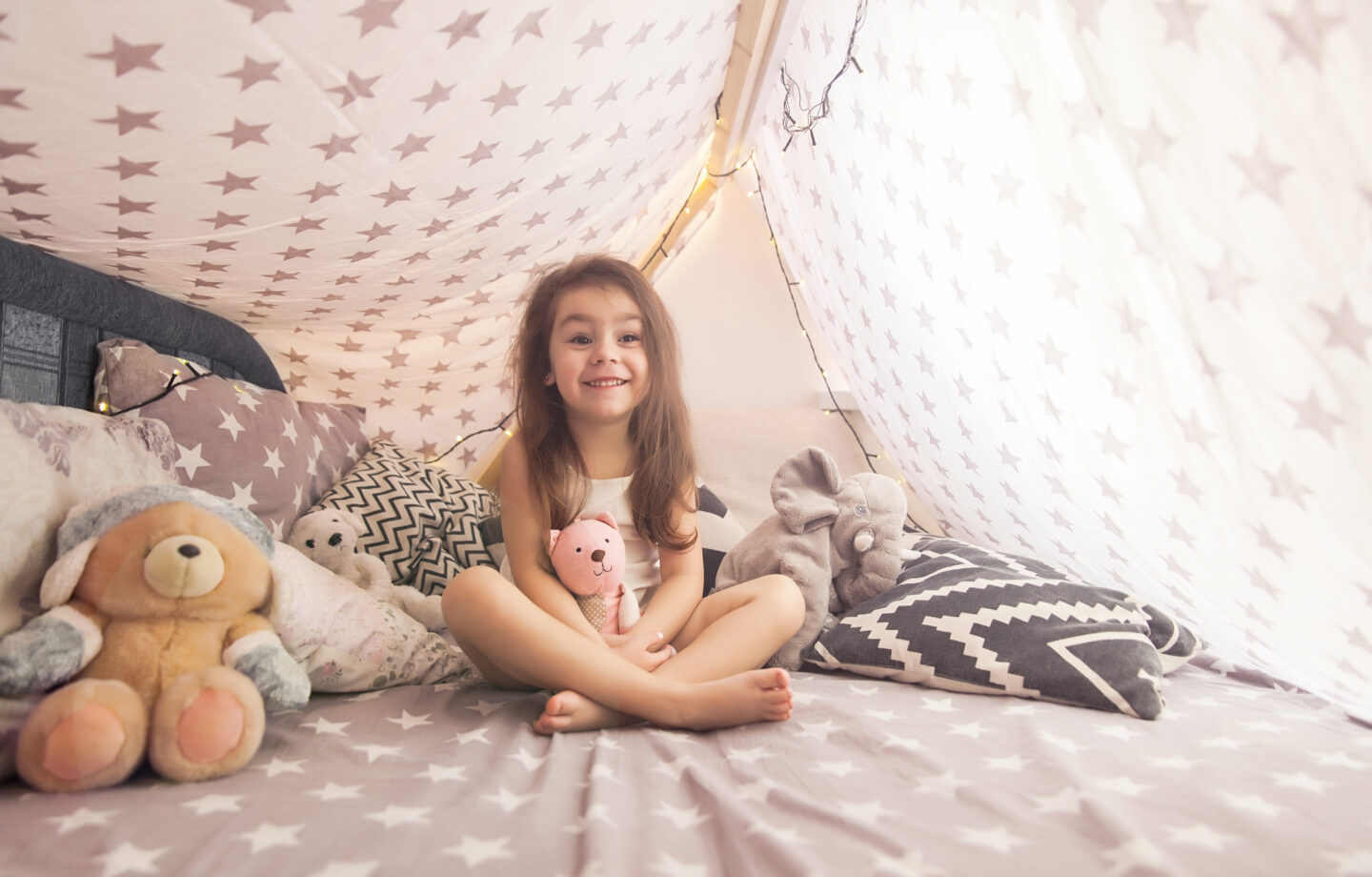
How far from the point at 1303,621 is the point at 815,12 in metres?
1.16

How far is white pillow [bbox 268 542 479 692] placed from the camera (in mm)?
911

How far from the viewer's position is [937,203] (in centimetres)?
122

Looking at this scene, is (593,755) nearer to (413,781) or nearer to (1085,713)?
(413,781)

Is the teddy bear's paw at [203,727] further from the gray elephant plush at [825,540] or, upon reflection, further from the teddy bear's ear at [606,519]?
the gray elephant plush at [825,540]

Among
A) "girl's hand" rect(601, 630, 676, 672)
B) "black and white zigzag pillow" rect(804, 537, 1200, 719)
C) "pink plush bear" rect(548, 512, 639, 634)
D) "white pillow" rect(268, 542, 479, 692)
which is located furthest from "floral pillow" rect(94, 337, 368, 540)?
"black and white zigzag pillow" rect(804, 537, 1200, 719)

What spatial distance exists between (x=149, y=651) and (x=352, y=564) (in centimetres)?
56

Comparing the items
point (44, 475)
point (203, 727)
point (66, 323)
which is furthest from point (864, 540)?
point (66, 323)

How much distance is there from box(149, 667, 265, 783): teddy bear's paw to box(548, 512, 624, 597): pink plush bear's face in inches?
18.7

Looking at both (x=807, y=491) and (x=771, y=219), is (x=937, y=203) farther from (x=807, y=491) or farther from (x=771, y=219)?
(x=771, y=219)

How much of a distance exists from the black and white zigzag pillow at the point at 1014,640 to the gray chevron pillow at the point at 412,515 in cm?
71

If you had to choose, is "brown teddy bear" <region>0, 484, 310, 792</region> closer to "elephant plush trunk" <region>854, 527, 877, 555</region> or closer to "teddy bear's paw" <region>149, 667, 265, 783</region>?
"teddy bear's paw" <region>149, 667, 265, 783</region>

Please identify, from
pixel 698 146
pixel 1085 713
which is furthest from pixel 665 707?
pixel 698 146

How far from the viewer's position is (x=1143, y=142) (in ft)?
2.47

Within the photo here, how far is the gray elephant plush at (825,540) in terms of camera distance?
124 centimetres
